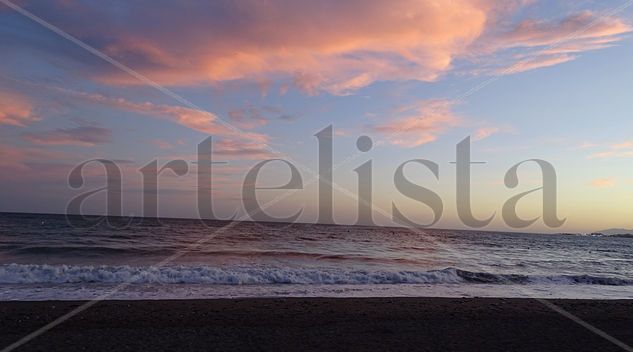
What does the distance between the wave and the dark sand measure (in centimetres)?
413

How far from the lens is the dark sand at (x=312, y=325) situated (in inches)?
270

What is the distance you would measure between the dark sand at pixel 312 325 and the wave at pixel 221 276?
413cm

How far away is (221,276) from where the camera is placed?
48.8 ft

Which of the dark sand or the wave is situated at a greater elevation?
the dark sand

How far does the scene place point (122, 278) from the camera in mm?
14367

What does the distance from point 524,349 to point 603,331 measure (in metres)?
2.71

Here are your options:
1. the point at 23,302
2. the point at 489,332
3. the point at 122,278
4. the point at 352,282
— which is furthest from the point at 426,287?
the point at 23,302

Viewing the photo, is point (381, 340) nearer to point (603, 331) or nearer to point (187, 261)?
point (603, 331)

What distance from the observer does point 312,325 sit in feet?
26.7

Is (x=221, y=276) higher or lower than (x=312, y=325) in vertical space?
lower

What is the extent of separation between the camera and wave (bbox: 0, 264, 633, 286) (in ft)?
45.7

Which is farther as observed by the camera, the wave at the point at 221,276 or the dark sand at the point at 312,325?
the wave at the point at 221,276

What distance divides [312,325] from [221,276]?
7.44m

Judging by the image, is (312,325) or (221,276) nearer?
(312,325)
